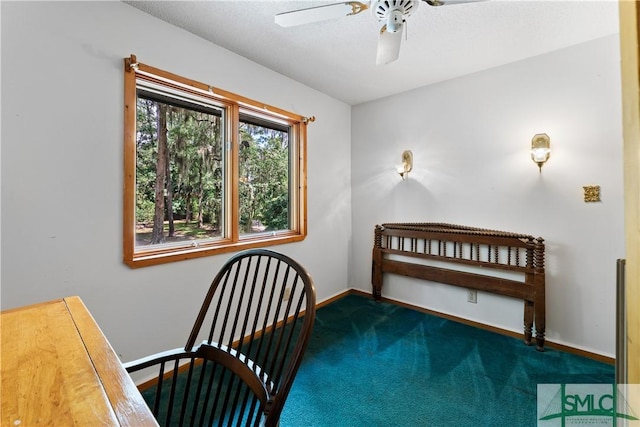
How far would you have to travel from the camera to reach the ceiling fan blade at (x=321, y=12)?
139cm

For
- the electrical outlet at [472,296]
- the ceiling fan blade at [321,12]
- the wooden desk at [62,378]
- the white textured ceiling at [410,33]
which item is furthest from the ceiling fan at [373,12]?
the electrical outlet at [472,296]

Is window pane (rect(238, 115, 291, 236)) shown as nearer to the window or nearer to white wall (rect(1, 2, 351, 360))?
the window

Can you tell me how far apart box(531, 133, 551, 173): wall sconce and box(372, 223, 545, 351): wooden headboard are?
2.14ft

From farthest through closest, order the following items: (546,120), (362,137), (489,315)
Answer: (362,137), (489,315), (546,120)

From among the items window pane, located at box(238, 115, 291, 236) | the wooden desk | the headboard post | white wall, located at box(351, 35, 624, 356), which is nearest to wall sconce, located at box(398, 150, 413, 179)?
white wall, located at box(351, 35, 624, 356)

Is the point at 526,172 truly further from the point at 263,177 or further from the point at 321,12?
the point at 263,177

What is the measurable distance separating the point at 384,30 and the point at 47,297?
2344 mm

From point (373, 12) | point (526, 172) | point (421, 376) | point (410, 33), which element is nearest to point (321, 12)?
point (373, 12)

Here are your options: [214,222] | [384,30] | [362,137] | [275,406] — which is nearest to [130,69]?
[214,222]

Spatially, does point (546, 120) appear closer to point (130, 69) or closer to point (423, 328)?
point (423, 328)

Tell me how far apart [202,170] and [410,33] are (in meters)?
1.94

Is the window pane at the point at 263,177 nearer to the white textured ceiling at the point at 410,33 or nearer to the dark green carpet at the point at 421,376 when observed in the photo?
the white textured ceiling at the point at 410,33

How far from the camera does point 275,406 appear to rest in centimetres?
76

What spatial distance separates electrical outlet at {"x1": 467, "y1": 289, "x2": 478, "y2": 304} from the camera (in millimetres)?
2762
